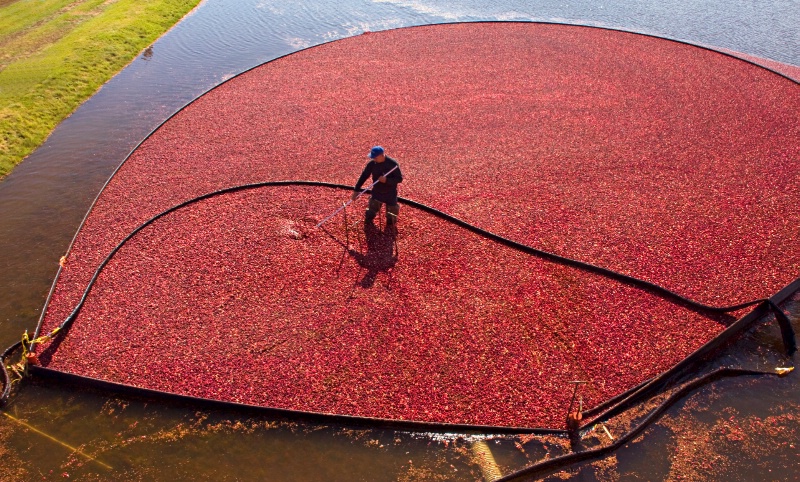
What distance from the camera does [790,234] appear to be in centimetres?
1001

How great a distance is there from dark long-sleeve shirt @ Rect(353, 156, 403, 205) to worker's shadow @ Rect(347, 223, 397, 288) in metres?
0.69

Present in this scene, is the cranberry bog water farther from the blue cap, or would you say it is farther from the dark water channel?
the blue cap

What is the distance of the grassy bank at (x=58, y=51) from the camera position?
49.4 ft

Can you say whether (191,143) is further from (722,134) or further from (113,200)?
(722,134)

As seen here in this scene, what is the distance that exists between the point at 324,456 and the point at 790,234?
31.0ft

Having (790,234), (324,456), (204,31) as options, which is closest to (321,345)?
(324,456)

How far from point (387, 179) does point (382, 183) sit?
0.16m

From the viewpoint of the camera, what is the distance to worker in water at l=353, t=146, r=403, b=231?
376 inches

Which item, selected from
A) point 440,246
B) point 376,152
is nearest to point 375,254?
point 440,246

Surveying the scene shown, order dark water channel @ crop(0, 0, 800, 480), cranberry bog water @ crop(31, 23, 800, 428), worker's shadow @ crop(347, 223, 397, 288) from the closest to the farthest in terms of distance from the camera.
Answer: dark water channel @ crop(0, 0, 800, 480)
cranberry bog water @ crop(31, 23, 800, 428)
worker's shadow @ crop(347, 223, 397, 288)

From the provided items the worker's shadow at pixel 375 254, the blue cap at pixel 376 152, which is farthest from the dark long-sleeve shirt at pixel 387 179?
the worker's shadow at pixel 375 254

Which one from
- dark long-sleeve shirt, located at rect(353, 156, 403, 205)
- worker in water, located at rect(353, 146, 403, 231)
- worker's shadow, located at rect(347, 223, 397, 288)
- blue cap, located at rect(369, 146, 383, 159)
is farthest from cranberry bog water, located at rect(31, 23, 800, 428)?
blue cap, located at rect(369, 146, 383, 159)

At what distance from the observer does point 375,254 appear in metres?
9.81

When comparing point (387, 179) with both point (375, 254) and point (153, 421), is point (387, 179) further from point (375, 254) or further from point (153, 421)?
point (153, 421)
